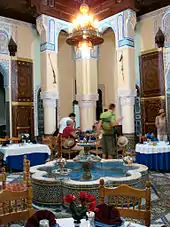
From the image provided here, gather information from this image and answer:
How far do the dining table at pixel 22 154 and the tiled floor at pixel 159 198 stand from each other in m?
0.31

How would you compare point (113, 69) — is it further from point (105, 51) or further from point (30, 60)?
point (30, 60)

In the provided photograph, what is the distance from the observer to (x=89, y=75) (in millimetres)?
10156

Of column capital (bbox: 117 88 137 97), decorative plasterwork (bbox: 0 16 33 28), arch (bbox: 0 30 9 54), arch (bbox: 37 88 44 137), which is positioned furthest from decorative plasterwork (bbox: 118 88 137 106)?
decorative plasterwork (bbox: 0 16 33 28)

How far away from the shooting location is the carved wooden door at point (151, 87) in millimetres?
9244

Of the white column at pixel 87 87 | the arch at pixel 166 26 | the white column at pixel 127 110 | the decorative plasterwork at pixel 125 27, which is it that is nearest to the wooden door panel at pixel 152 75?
the arch at pixel 166 26

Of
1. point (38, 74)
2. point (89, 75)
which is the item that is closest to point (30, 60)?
point (38, 74)

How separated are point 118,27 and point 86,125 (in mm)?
3663

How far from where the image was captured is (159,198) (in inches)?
168

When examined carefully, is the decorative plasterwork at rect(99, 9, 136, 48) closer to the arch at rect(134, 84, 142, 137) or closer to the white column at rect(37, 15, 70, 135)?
the arch at rect(134, 84, 142, 137)

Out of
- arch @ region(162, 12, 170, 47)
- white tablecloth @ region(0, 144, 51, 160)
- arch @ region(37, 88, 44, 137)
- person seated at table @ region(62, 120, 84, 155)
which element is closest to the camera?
white tablecloth @ region(0, 144, 51, 160)

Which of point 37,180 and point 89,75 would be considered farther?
point 89,75

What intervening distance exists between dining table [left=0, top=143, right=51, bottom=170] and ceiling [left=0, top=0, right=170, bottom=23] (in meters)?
4.90

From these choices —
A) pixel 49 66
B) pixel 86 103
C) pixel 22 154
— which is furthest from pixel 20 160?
pixel 86 103

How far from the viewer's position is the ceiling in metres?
9.14
